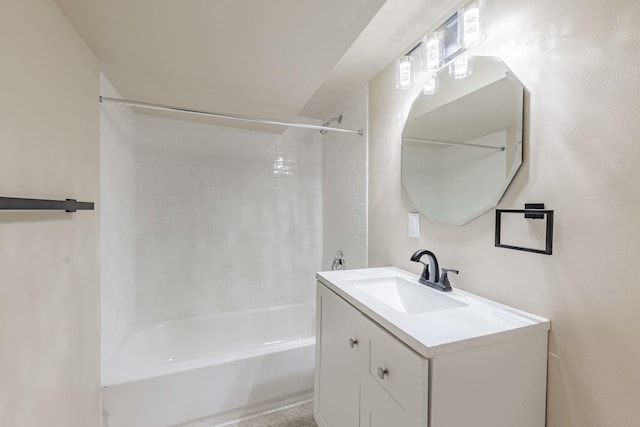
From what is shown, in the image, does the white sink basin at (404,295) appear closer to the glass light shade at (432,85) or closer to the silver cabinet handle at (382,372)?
the silver cabinet handle at (382,372)

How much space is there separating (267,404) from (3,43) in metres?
2.07

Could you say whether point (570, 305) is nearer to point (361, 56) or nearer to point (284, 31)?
point (284, 31)

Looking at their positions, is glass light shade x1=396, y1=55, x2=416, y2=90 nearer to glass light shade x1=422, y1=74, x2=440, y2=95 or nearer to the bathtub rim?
glass light shade x1=422, y1=74, x2=440, y2=95

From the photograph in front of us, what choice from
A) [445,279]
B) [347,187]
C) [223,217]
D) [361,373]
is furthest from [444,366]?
[223,217]

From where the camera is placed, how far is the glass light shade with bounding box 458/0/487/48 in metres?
1.06

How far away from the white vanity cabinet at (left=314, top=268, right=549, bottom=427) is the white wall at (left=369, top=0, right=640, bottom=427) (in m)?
0.08

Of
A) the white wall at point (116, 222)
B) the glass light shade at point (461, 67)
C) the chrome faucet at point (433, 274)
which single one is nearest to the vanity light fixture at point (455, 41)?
the glass light shade at point (461, 67)

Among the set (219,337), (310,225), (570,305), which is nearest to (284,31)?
(570,305)

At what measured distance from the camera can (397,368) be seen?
81 cm

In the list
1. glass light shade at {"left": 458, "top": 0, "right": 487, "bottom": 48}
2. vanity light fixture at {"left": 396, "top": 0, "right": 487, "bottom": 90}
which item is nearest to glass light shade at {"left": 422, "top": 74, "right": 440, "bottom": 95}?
vanity light fixture at {"left": 396, "top": 0, "right": 487, "bottom": 90}

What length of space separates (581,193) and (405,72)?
1.07 metres

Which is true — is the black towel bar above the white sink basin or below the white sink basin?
above

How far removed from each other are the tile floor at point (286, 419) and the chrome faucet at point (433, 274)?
3.81 feet

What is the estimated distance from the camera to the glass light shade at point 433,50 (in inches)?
49.9
